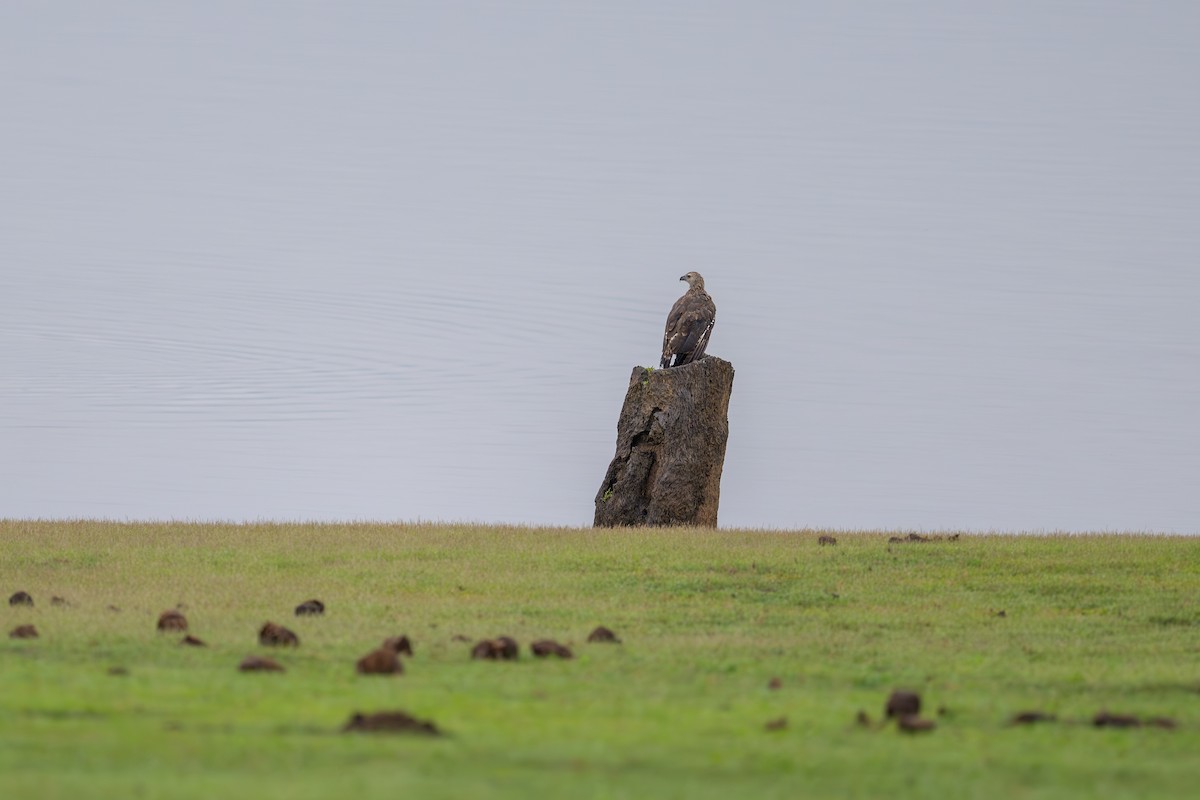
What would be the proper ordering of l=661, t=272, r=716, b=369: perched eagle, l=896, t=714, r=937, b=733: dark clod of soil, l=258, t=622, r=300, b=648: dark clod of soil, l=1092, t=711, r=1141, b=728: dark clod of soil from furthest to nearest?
l=661, t=272, r=716, b=369: perched eagle, l=258, t=622, r=300, b=648: dark clod of soil, l=1092, t=711, r=1141, b=728: dark clod of soil, l=896, t=714, r=937, b=733: dark clod of soil

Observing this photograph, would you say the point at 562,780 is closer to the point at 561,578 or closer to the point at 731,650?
the point at 731,650

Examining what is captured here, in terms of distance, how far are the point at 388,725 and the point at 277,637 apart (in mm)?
4107

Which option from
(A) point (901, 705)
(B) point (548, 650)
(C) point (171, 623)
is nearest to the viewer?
(A) point (901, 705)

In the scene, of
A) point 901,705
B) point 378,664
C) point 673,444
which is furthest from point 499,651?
point 673,444

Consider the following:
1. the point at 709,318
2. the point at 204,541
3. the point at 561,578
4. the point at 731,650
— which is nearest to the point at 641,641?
the point at 731,650

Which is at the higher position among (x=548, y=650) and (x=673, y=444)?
(x=673, y=444)

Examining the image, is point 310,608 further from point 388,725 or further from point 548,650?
point 388,725

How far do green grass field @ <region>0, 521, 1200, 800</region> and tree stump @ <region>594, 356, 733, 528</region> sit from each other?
211cm

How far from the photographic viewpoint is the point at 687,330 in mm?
25781

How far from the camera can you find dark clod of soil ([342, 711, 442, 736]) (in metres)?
7.58

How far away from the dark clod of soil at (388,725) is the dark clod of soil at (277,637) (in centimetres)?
396

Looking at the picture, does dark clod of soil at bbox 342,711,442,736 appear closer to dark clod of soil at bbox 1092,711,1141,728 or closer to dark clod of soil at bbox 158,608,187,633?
dark clod of soil at bbox 1092,711,1141,728

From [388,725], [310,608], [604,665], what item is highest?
[310,608]

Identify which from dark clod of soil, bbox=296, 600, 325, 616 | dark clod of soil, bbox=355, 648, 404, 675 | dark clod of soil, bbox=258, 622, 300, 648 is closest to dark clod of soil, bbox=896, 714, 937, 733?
dark clod of soil, bbox=355, 648, 404, 675
